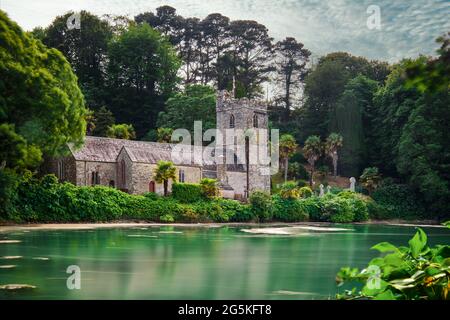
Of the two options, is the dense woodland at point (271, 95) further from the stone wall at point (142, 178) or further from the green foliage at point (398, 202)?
the stone wall at point (142, 178)

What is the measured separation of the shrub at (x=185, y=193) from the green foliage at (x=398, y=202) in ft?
Result: 47.9

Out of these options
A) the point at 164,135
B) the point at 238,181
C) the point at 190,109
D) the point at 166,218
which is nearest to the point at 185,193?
the point at 166,218

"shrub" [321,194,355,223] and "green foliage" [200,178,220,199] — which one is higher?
"green foliage" [200,178,220,199]

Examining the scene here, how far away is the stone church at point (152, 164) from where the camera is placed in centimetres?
3822

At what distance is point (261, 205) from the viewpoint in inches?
1457

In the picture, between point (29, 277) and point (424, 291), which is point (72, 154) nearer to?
point (29, 277)

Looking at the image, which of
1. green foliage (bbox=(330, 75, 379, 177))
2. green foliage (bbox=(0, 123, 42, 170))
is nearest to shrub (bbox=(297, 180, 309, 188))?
green foliage (bbox=(330, 75, 379, 177))

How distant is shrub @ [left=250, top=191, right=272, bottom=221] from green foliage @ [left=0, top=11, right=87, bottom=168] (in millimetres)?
13625

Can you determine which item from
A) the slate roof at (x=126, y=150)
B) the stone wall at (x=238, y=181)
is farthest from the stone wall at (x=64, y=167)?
the stone wall at (x=238, y=181)

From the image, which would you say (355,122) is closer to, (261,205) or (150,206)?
(261,205)

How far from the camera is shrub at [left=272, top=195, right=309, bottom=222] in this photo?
124 ft

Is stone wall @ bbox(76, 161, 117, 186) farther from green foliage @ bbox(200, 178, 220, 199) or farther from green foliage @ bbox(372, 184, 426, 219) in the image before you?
green foliage @ bbox(372, 184, 426, 219)
